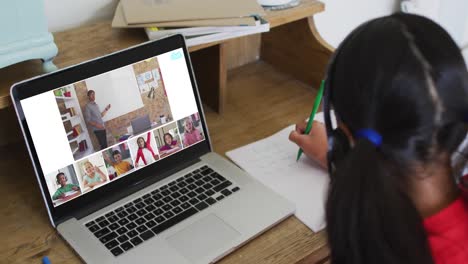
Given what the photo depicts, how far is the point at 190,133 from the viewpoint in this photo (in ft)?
3.25

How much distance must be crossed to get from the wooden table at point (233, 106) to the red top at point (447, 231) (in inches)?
6.8

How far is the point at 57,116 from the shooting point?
2.74ft

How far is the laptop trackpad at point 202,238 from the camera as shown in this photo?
31.1 inches

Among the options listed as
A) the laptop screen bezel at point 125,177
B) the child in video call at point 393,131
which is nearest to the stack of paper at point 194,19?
the laptop screen bezel at point 125,177

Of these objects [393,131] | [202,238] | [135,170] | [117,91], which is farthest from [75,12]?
[393,131]

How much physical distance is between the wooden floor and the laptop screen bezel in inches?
2.1

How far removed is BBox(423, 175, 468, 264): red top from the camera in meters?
0.65

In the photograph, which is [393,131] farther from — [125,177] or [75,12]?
[75,12]

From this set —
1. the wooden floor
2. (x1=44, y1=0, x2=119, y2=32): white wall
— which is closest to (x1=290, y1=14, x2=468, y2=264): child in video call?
the wooden floor

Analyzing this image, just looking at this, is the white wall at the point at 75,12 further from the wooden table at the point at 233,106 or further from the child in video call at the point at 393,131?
the child in video call at the point at 393,131

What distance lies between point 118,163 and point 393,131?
0.49 meters

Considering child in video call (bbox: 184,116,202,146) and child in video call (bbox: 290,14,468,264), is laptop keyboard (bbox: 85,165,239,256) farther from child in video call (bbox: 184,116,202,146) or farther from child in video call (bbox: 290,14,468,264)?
child in video call (bbox: 290,14,468,264)

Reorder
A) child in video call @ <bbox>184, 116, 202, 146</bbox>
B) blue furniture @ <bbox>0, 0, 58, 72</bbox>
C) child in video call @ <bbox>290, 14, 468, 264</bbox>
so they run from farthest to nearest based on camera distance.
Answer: child in video call @ <bbox>184, 116, 202, 146</bbox> → blue furniture @ <bbox>0, 0, 58, 72</bbox> → child in video call @ <bbox>290, 14, 468, 264</bbox>

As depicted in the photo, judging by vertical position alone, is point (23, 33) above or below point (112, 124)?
above
